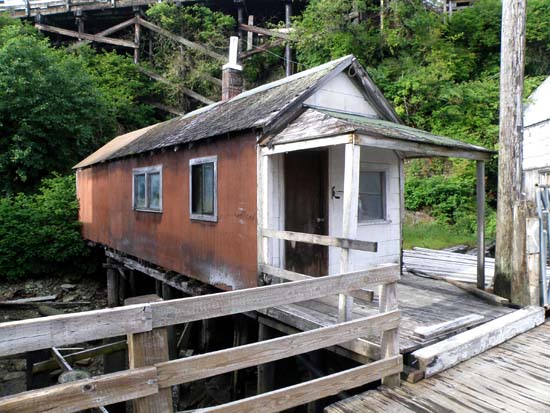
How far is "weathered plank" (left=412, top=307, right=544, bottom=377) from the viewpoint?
3.79 meters

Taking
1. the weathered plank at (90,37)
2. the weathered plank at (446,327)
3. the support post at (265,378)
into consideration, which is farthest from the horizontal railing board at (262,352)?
the weathered plank at (90,37)

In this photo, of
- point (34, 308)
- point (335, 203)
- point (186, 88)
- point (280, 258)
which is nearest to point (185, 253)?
point (280, 258)

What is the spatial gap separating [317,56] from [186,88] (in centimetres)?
865

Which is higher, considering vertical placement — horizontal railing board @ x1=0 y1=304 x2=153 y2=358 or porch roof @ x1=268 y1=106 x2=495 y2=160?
porch roof @ x1=268 y1=106 x2=495 y2=160

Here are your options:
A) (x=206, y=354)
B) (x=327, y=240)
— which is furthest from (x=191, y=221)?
(x=206, y=354)

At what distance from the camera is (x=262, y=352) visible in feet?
9.64

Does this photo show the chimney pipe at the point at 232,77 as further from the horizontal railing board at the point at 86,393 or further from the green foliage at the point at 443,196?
the green foliage at the point at 443,196

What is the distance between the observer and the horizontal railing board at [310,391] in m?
2.78

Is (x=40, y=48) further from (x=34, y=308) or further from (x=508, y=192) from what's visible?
(x=508, y=192)

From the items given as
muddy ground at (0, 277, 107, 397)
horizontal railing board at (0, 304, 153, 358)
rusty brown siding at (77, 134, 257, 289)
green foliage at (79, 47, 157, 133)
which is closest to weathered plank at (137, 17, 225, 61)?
green foliage at (79, 47, 157, 133)

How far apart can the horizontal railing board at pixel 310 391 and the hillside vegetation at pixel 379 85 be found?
1069 centimetres

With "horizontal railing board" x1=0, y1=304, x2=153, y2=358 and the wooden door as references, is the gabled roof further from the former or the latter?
"horizontal railing board" x1=0, y1=304, x2=153, y2=358

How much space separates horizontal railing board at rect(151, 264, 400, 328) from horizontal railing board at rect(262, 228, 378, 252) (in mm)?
665

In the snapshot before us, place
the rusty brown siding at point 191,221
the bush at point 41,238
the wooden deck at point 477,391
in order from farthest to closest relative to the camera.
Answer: the bush at point 41,238 < the rusty brown siding at point 191,221 < the wooden deck at point 477,391
